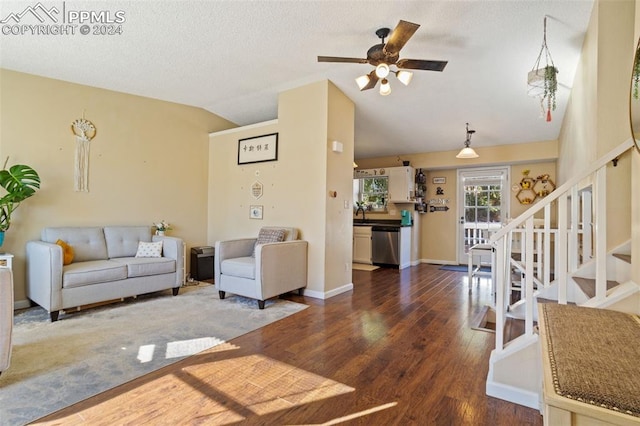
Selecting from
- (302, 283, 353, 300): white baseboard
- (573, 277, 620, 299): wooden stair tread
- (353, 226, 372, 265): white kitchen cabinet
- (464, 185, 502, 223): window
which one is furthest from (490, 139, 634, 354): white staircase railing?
(353, 226, 372, 265): white kitchen cabinet

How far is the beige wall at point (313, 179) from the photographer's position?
4.11m

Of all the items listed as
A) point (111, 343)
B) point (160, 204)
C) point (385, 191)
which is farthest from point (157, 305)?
point (385, 191)

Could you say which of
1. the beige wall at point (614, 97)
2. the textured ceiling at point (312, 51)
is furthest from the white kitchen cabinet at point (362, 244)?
the beige wall at point (614, 97)

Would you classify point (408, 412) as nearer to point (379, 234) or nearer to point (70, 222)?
point (70, 222)

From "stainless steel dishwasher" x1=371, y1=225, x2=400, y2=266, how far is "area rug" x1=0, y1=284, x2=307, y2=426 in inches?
125

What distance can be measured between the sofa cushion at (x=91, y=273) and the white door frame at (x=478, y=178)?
629cm

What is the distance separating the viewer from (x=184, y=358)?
236 centimetres

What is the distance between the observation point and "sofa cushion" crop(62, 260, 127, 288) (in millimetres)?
3141

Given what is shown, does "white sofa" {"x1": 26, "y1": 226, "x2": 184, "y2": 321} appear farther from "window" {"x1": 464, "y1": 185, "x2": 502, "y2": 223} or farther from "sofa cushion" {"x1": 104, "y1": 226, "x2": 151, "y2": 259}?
"window" {"x1": 464, "y1": 185, "x2": 502, "y2": 223}

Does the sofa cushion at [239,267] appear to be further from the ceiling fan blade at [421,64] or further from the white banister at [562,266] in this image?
the white banister at [562,266]

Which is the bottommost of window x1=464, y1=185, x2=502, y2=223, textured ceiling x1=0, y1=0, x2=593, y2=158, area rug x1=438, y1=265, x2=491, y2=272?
area rug x1=438, y1=265, x2=491, y2=272

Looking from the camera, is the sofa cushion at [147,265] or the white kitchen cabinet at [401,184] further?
the white kitchen cabinet at [401,184]

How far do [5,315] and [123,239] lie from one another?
2.33m

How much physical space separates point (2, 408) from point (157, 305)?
193cm
